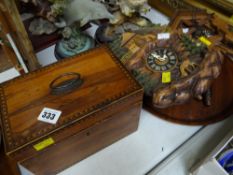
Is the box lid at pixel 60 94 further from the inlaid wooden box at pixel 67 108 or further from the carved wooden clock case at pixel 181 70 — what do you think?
the carved wooden clock case at pixel 181 70

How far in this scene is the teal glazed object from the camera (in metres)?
0.89

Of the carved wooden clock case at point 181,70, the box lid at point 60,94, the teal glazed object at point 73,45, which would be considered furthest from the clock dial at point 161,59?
the teal glazed object at point 73,45

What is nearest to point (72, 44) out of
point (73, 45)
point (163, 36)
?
point (73, 45)

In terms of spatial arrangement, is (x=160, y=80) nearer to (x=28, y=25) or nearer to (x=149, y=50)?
(x=149, y=50)

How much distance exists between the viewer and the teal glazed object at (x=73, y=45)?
0.89 m

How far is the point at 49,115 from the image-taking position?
1.80ft

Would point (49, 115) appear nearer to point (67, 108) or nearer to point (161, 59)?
point (67, 108)

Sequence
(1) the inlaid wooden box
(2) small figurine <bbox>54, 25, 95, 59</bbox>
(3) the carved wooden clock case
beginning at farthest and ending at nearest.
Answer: (2) small figurine <bbox>54, 25, 95, 59</bbox> < (3) the carved wooden clock case < (1) the inlaid wooden box

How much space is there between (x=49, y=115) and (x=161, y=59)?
15.7 inches

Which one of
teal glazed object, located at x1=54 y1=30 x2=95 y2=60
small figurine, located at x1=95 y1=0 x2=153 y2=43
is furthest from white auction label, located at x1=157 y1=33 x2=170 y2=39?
teal glazed object, located at x1=54 y1=30 x2=95 y2=60

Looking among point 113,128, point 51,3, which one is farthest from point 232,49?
point 51,3

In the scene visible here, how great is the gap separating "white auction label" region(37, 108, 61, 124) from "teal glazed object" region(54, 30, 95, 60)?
1.23 feet

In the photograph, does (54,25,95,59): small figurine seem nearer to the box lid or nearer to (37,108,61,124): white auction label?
the box lid

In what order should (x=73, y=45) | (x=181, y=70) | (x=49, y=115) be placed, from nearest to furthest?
(x=49, y=115) < (x=181, y=70) < (x=73, y=45)
